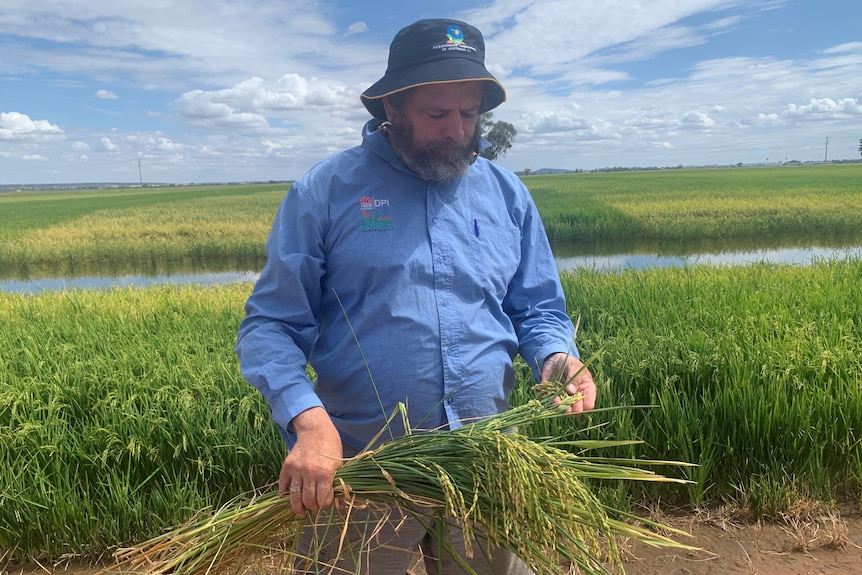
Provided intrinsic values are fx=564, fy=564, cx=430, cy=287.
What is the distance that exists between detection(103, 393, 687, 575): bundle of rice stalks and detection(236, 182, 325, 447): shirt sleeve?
205mm

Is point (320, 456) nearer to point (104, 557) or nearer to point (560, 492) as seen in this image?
point (560, 492)

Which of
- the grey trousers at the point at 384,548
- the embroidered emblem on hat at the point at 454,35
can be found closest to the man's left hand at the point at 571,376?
the grey trousers at the point at 384,548

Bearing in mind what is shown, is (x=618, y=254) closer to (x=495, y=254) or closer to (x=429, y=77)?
(x=495, y=254)

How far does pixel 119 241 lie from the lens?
1619cm

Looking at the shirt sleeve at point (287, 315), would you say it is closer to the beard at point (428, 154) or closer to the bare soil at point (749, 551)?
the beard at point (428, 154)

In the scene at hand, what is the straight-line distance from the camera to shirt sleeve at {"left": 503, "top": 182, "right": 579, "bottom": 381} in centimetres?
167

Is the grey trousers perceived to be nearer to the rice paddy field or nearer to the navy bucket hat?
the rice paddy field

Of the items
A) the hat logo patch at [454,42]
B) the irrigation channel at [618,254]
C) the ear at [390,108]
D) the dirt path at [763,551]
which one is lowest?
the dirt path at [763,551]

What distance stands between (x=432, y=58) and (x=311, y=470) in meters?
1.06

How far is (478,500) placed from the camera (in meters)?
1.19

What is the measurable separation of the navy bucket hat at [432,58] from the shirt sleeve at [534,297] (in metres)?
0.46

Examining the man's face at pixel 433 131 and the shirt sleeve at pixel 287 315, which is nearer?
the shirt sleeve at pixel 287 315

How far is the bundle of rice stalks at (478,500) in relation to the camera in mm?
1092

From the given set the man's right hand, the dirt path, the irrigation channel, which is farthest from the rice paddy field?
the irrigation channel
